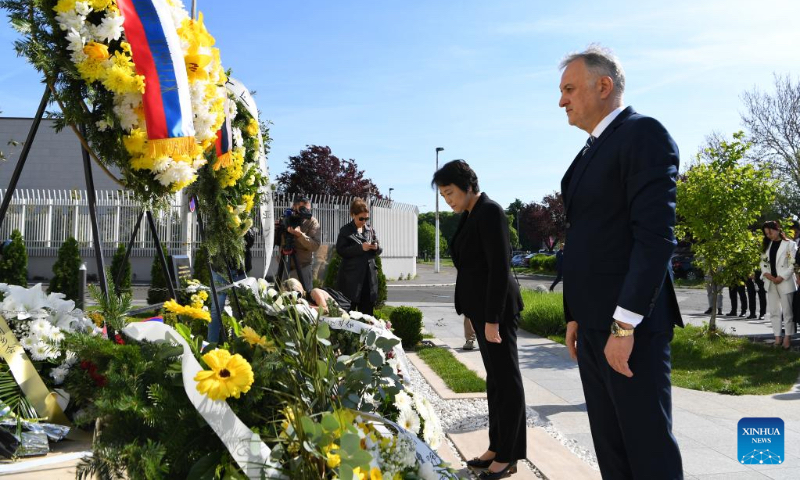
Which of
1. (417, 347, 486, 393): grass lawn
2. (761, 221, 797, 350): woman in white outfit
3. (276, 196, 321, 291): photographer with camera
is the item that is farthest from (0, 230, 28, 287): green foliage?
(761, 221, 797, 350): woman in white outfit

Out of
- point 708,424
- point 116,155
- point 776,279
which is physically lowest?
point 708,424

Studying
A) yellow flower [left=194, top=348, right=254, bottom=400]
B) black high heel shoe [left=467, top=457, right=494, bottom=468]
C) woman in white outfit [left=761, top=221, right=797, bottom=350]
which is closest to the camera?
yellow flower [left=194, top=348, right=254, bottom=400]

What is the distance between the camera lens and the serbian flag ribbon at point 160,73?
2330mm

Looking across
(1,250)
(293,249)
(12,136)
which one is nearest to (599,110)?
(293,249)

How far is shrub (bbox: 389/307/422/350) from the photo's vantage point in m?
8.05

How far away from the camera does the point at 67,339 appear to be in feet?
7.48

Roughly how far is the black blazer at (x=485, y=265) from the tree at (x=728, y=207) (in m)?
6.08

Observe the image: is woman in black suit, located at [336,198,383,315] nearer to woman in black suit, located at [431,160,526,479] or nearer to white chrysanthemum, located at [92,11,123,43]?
woman in black suit, located at [431,160,526,479]

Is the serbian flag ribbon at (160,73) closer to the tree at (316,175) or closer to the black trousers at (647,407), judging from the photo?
the black trousers at (647,407)

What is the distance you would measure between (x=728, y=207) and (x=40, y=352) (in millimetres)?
8494

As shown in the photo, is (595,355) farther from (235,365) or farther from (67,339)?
(67,339)

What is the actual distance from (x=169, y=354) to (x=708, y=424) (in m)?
4.43

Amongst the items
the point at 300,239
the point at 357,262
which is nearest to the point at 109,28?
the point at 357,262

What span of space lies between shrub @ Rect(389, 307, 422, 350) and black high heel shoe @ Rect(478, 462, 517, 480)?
4.61 meters
